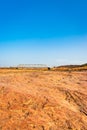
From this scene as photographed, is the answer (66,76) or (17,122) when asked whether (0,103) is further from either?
(66,76)

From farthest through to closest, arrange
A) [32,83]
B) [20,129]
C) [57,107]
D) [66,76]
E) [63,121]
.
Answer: [66,76]
[32,83]
[57,107]
[63,121]
[20,129]

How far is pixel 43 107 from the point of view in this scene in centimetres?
996

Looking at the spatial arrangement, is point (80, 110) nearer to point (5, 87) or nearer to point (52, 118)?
point (52, 118)

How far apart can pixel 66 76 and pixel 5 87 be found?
627 cm

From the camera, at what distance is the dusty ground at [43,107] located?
885cm

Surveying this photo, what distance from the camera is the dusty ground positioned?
8.85 m

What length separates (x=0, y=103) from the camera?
33.1 ft

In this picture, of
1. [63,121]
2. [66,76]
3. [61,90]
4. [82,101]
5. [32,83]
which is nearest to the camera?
[63,121]

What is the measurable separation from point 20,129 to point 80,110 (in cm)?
326

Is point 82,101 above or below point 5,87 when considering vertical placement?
below

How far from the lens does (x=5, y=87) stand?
1153 centimetres

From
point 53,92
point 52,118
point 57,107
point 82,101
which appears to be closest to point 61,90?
point 53,92

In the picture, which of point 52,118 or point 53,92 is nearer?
point 52,118

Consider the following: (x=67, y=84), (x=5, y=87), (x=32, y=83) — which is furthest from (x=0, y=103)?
(x=67, y=84)
